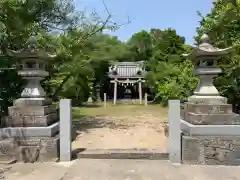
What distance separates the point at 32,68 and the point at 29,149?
5.47 ft

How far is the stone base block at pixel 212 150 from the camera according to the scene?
209 inches

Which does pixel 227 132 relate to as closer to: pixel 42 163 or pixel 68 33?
pixel 42 163

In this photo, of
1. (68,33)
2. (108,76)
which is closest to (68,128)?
(68,33)

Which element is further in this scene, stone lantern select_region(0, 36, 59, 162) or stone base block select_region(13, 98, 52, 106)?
stone base block select_region(13, 98, 52, 106)

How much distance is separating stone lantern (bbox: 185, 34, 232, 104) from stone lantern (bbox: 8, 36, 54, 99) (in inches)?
125

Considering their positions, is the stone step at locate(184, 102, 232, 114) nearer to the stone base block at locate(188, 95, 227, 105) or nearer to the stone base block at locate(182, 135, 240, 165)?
the stone base block at locate(188, 95, 227, 105)

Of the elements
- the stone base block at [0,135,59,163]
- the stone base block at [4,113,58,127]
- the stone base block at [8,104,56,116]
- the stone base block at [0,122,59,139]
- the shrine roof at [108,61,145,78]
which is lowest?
the stone base block at [0,135,59,163]

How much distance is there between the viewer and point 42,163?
17.7 feet

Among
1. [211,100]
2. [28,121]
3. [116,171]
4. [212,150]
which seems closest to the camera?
[116,171]

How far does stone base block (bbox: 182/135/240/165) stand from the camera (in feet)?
17.4

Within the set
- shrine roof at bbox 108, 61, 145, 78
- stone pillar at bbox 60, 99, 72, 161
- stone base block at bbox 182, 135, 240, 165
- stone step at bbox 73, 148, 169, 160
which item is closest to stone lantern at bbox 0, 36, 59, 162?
stone pillar at bbox 60, 99, 72, 161

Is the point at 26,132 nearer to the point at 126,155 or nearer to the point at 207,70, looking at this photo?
the point at 126,155

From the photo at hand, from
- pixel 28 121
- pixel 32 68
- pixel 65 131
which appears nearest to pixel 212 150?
pixel 65 131

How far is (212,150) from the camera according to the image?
535 cm
